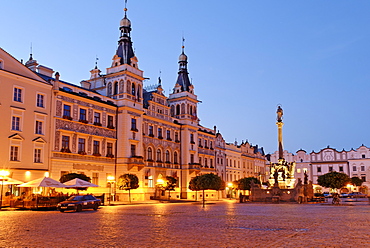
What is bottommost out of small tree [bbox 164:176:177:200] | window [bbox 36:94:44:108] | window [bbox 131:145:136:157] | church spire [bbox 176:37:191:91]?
small tree [bbox 164:176:177:200]

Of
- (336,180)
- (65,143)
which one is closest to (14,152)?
(65,143)

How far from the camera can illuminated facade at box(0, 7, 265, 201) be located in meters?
41.8

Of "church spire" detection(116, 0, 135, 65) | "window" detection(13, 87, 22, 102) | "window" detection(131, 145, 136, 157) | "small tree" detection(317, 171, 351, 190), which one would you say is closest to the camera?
"window" detection(13, 87, 22, 102)

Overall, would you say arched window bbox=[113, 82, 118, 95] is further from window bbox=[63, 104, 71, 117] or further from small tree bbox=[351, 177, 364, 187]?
small tree bbox=[351, 177, 364, 187]

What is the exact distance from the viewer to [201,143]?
70375 mm

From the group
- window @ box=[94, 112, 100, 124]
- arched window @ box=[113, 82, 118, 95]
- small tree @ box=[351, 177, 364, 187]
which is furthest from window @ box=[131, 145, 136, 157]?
small tree @ box=[351, 177, 364, 187]

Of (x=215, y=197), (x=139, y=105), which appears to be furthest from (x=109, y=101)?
(x=215, y=197)

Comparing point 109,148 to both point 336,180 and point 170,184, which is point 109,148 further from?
point 336,180

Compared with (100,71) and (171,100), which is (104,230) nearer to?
(100,71)

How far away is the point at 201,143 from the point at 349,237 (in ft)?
187

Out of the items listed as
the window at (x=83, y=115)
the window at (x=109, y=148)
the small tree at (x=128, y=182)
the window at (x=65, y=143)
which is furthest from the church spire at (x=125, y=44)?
A: the small tree at (x=128, y=182)

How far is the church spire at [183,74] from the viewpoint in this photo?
67.2 metres

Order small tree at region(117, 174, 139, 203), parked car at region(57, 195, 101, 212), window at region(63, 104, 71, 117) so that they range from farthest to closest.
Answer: small tree at region(117, 174, 139, 203) → window at region(63, 104, 71, 117) → parked car at region(57, 195, 101, 212)

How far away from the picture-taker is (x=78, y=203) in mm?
29500
